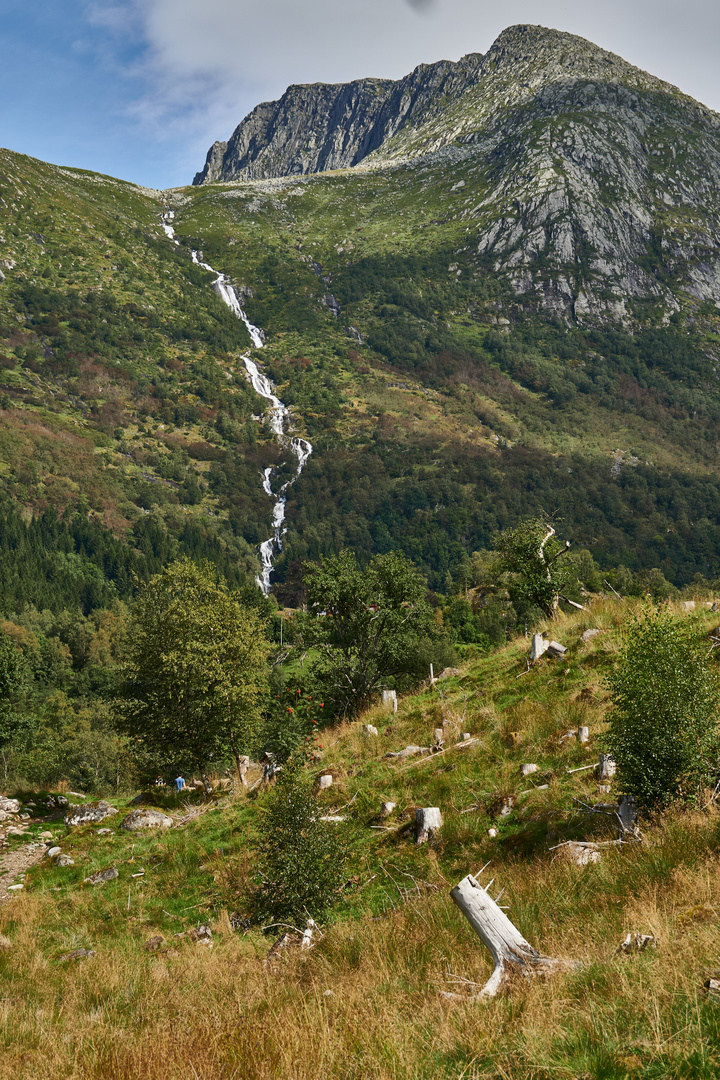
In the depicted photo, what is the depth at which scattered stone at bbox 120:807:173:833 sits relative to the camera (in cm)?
2048

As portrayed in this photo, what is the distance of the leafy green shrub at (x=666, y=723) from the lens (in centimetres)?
844

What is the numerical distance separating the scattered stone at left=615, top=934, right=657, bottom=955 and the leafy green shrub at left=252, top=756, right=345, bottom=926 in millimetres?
5999

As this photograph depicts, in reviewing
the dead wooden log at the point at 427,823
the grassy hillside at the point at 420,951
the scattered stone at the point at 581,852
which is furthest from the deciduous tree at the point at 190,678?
the scattered stone at the point at 581,852

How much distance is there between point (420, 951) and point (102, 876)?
1352cm

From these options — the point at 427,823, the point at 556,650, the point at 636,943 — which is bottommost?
the point at 427,823

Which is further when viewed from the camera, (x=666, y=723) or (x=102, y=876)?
(x=102, y=876)

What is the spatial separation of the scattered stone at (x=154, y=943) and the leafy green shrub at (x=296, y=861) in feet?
6.25

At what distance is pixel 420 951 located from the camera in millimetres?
6793

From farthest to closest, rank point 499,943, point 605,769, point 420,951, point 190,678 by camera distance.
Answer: point 190,678
point 605,769
point 420,951
point 499,943

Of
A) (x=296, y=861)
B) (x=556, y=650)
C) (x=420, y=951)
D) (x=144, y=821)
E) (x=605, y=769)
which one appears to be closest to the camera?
(x=420, y=951)

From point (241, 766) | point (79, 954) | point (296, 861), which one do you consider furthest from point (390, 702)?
point (79, 954)

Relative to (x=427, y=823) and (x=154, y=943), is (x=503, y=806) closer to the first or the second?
(x=427, y=823)

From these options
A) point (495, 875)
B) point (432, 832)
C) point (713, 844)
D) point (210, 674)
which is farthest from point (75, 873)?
point (713, 844)

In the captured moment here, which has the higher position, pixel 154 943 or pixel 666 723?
pixel 666 723
